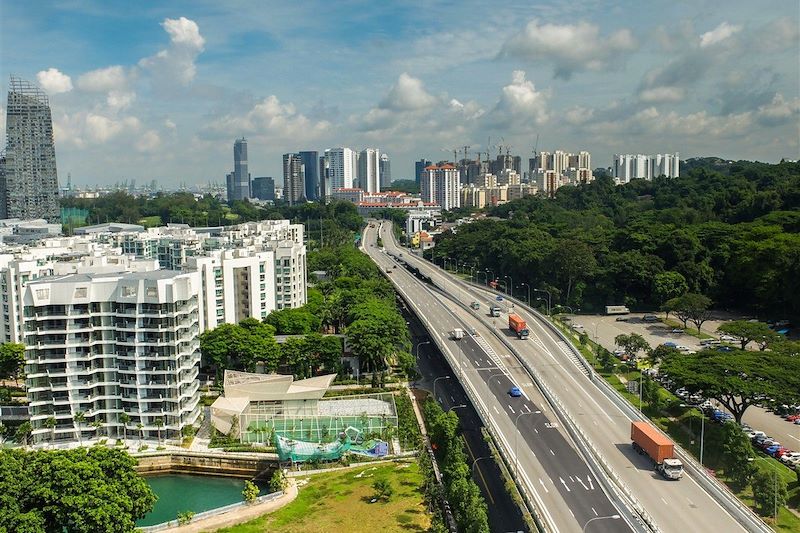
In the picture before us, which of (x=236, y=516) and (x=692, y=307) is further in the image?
(x=692, y=307)

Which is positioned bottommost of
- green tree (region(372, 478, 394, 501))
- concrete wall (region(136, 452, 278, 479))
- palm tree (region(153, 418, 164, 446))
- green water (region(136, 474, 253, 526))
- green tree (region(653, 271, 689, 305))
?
green water (region(136, 474, 253, 526))

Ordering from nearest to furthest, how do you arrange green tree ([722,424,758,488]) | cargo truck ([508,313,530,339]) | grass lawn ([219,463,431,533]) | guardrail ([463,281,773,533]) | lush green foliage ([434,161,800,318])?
1. guardrail ([463,281,773,533])
2. grass lawn ([219,463,431,533])
3. green tree ([722,424,758,488])
4. cargo truck ([508,313,530,339])
5. lush green foliage ([434,161,800,318])

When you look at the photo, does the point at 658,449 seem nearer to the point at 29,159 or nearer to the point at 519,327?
the point at 519,327

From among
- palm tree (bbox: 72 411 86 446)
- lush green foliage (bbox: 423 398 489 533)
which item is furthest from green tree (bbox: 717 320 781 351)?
palm tree (bbox: 72 411 86 446)

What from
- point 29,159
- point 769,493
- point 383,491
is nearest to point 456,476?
point 383,491

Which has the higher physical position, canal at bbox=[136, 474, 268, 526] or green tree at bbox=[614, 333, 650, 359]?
green tree at bbox=[614, 333, 650, 359]

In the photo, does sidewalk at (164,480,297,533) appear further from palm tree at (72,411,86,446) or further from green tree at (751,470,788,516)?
green tree at (751,470,788,516)

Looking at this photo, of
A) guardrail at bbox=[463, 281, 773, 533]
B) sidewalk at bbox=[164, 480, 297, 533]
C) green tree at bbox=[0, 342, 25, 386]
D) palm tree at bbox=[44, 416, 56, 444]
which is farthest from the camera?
green tree at bbox=[0, 342, 25, 386]
